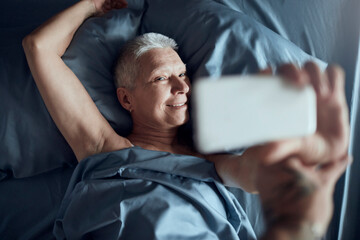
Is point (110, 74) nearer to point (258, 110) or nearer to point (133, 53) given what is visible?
point (133, 53)

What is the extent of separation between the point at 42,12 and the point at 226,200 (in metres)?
0.79

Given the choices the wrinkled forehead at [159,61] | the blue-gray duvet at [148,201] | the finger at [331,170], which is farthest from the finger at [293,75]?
the wrinkled forehead at [159,61]

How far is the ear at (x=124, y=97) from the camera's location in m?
0.92

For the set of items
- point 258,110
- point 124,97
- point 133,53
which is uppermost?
point 258,110

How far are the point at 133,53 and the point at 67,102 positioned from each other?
0.20 meters

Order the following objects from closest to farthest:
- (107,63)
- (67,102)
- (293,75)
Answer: (293,75)
(67,102)
(107,63)

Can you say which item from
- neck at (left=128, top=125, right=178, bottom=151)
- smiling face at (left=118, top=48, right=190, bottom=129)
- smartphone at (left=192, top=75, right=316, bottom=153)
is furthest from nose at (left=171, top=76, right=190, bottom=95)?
smartphone at (left=192, top=75, right=316, bottom=153)

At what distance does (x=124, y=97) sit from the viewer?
936 millimetres

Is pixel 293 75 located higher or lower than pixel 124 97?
higher

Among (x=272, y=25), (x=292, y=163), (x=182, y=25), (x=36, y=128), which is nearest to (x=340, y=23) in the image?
(x=272, y=25)

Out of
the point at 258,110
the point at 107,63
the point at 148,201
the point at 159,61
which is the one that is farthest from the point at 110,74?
the point at 258,110

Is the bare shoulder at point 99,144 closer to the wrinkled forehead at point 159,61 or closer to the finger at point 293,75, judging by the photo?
the wrinkled forehead at point 159,61

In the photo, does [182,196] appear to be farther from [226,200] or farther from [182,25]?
[182,25]

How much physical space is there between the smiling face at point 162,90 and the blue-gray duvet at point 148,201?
0.36 ft
